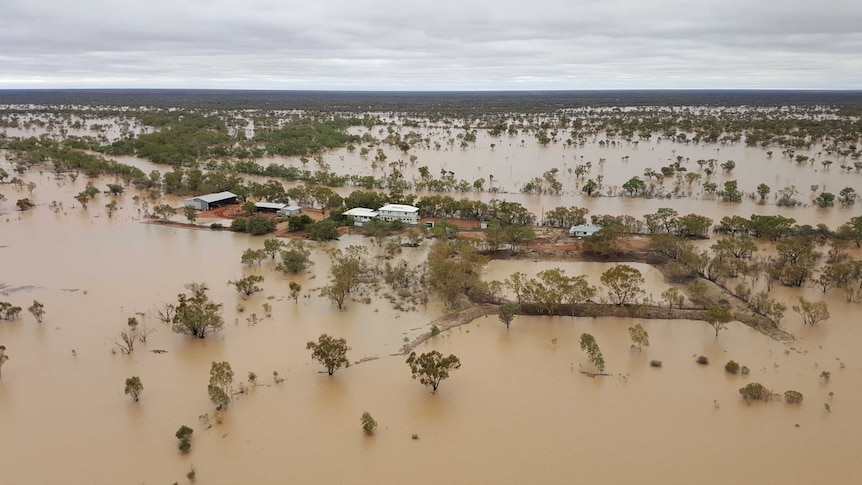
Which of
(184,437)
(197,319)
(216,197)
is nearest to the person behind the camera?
(184,437)

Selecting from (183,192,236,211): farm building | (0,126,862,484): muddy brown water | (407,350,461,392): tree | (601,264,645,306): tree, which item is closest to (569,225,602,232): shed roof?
(601,264,645,306): tree

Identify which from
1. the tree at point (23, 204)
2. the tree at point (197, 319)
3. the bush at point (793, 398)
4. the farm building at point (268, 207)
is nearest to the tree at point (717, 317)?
the bush at point (793, 398)

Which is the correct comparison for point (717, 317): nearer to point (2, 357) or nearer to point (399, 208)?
point (399, 208)

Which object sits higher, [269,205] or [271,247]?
[269,205]

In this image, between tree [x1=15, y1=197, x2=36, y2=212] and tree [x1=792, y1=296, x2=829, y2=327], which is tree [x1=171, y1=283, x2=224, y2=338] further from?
tree [x1=15, y1=197, x2=36, y2=212]

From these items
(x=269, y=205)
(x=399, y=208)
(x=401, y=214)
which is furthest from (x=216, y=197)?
(x=401, y=214)

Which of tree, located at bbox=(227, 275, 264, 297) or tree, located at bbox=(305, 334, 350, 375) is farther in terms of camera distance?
tree, located at bbox=(227, 275, 264, 297)

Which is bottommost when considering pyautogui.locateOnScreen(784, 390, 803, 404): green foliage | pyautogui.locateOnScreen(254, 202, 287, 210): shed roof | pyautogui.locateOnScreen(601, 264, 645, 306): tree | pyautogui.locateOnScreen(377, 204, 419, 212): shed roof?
pyautogui.locateOnScreen(784, 390, 803, 404): green foliage

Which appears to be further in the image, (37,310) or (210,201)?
(210,201)
